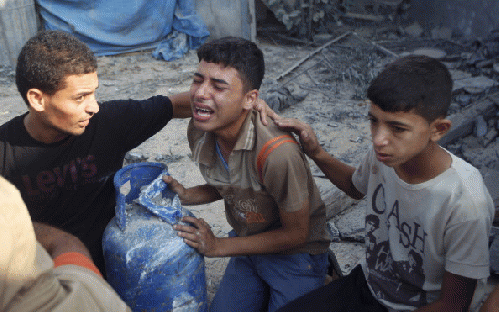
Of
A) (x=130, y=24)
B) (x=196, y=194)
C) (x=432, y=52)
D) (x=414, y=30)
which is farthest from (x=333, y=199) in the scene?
(x=414, y=30)

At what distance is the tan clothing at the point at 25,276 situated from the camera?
39.8 inches

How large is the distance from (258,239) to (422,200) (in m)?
0.87

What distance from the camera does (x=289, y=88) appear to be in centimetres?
724

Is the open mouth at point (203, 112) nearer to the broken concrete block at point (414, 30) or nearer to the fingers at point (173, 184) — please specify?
the fingers at point (173, 184)

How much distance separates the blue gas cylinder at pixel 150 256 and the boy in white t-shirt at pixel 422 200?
0.94 m

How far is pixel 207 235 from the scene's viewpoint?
2.25 metres

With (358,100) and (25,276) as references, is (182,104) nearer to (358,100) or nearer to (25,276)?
(25,276)

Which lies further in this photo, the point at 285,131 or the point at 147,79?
the point at 147,79

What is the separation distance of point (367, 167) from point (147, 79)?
6.58 metres

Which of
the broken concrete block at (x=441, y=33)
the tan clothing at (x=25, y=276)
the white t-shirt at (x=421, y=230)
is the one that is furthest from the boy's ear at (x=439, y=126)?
the broken concrete block at (x=441, y=33)

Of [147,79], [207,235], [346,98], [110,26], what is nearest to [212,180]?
[207,235]

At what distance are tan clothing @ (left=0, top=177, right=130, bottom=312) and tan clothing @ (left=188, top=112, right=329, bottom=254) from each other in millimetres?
1153

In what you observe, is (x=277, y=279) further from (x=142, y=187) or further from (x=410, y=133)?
(x=410, y=133)

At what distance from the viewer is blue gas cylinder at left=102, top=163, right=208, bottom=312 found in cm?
213
